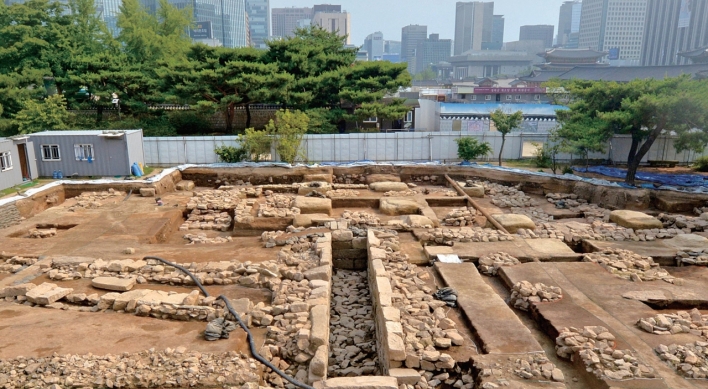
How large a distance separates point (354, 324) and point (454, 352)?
2454 millimetres

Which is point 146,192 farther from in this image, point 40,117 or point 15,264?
point 40,117

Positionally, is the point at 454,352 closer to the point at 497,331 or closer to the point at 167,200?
the point at 497,331

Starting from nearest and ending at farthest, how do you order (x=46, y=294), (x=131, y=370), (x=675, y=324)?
(x=131, y=370)
(x=675, y=324)
(x=46, y=294)

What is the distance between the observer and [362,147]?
2020 cm

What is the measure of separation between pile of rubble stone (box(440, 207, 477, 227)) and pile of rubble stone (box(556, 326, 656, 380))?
6203 mm

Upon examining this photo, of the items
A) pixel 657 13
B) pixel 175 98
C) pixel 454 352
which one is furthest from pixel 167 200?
pixel 657 13

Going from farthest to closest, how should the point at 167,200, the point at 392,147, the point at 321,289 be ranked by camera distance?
the point at 392,147, the point at 167,200, the point at 321,289

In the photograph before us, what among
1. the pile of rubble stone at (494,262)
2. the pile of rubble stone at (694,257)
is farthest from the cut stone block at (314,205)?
the pile of rubble stone at (694,257)

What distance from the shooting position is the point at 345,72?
23.5 m

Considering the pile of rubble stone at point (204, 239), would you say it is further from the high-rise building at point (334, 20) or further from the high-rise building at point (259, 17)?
the high-rise building at point (259, 17)

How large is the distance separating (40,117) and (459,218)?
1757 cm

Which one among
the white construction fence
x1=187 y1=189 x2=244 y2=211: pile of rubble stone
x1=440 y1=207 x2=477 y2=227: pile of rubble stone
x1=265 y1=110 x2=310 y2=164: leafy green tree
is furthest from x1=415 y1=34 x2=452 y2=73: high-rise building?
x1=440 y1=207 x2=477 y2=227: pile of rubble stone

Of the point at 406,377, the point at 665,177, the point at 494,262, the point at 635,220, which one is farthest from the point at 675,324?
the point at 665,177

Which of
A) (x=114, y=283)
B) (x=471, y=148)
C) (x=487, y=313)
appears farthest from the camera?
(x=471, y=148)
